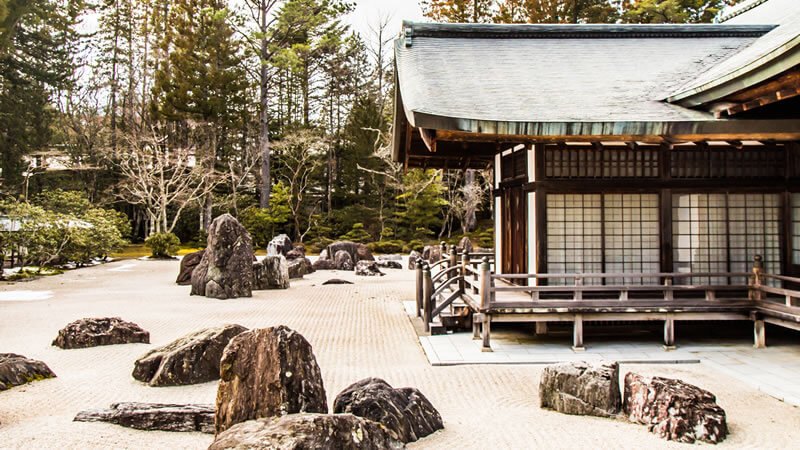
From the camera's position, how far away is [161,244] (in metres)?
25.6

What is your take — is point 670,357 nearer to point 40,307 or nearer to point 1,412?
point 1,412

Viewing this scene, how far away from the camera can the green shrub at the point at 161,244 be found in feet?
83.9

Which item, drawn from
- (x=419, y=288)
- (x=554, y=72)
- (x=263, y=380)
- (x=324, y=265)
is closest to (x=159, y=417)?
(x=263, y=380)

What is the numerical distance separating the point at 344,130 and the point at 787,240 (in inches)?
1307

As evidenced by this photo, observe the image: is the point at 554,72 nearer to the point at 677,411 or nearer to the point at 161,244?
the point at 677,411

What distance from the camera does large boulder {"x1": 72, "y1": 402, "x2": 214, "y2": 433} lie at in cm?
480

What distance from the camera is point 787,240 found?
8.81 metres

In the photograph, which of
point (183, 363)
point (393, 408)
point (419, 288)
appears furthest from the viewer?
point (419, 288)

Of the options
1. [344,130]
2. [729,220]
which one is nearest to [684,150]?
[729,220]

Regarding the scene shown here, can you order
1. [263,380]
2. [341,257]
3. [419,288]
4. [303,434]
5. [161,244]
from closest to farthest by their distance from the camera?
[303,434]
[263,380]
[419,288]
[341,257]
[161,244]

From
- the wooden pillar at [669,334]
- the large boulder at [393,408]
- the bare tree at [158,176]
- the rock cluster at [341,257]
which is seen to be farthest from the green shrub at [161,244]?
the large boulder at [393,408]

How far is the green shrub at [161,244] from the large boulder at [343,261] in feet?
28.8

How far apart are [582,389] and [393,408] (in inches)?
77.2

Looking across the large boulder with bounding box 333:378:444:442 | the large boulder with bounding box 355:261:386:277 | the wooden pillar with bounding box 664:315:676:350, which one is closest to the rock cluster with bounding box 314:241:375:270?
the large boulder with bounding box 355:261:386:277
